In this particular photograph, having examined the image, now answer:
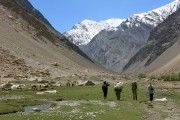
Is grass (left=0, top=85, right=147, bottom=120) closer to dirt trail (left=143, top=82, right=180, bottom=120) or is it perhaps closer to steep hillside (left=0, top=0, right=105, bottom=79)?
dirt trail (left=143, top=82, right=180, bottom=120)

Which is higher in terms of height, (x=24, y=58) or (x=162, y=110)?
(x=24, y=58)

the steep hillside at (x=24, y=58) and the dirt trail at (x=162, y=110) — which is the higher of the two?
the steep hillside at (x=24, y=58)

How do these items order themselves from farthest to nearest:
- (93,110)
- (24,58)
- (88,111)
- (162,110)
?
(24,58) < (162,110) < (93,110) < (88,111)

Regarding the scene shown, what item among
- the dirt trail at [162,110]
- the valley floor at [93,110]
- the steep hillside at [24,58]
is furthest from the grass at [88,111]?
the steep hillside at [24,58]

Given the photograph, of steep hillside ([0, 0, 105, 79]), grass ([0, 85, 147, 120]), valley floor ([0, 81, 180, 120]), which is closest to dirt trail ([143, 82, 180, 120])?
valley floor ([0, 81, 180, 120])

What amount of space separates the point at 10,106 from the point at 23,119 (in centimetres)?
1657

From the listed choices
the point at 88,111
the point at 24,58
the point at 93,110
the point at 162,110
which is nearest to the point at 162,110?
the point at 162,110

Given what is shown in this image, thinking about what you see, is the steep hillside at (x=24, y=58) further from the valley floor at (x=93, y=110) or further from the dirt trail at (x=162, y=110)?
the dirt trail at (x=162, y=110)

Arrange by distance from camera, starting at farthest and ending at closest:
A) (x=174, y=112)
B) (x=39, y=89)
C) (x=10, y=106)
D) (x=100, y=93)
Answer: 1. (x=39, y=89)
2. (x=100, y=93)
3. (x=10, y=106)
4. (x=174, y=112)

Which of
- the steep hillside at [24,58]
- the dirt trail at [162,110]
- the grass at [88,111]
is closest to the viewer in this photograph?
the grass at [88,111]

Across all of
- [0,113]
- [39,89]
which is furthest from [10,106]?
[39,89]

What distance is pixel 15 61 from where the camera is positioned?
5915 inches

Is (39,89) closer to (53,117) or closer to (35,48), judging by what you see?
(53,117)

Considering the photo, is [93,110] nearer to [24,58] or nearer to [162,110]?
[162,110]
